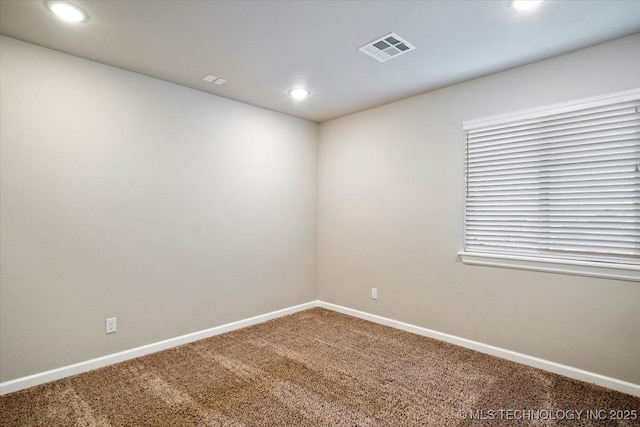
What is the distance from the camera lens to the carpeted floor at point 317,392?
210cm

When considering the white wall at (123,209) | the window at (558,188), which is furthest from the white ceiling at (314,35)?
the window at (558,188)

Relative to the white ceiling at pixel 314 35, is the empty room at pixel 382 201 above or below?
below

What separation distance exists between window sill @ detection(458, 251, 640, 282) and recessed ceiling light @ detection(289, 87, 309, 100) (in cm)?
224

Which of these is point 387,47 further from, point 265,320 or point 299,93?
point 265,320

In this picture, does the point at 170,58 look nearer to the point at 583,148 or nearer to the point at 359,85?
the point at 359,85

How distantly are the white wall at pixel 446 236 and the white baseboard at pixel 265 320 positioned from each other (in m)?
0.05

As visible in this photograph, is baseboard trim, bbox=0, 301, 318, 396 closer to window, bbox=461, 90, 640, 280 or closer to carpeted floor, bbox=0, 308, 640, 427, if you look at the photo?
carpeted floor, bbox=0, 308, 640, 427

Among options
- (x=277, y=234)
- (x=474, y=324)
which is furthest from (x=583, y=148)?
(x=277, y=234)

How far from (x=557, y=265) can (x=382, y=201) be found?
179cm

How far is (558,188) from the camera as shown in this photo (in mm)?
2652

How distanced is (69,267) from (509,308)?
3680 millimetres

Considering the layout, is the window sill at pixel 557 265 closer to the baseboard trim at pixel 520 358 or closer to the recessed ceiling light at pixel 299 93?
the baseboard trim at pixel 520 358

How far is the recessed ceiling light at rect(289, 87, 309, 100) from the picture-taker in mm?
3373

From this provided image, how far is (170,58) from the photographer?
2674 millimetres
